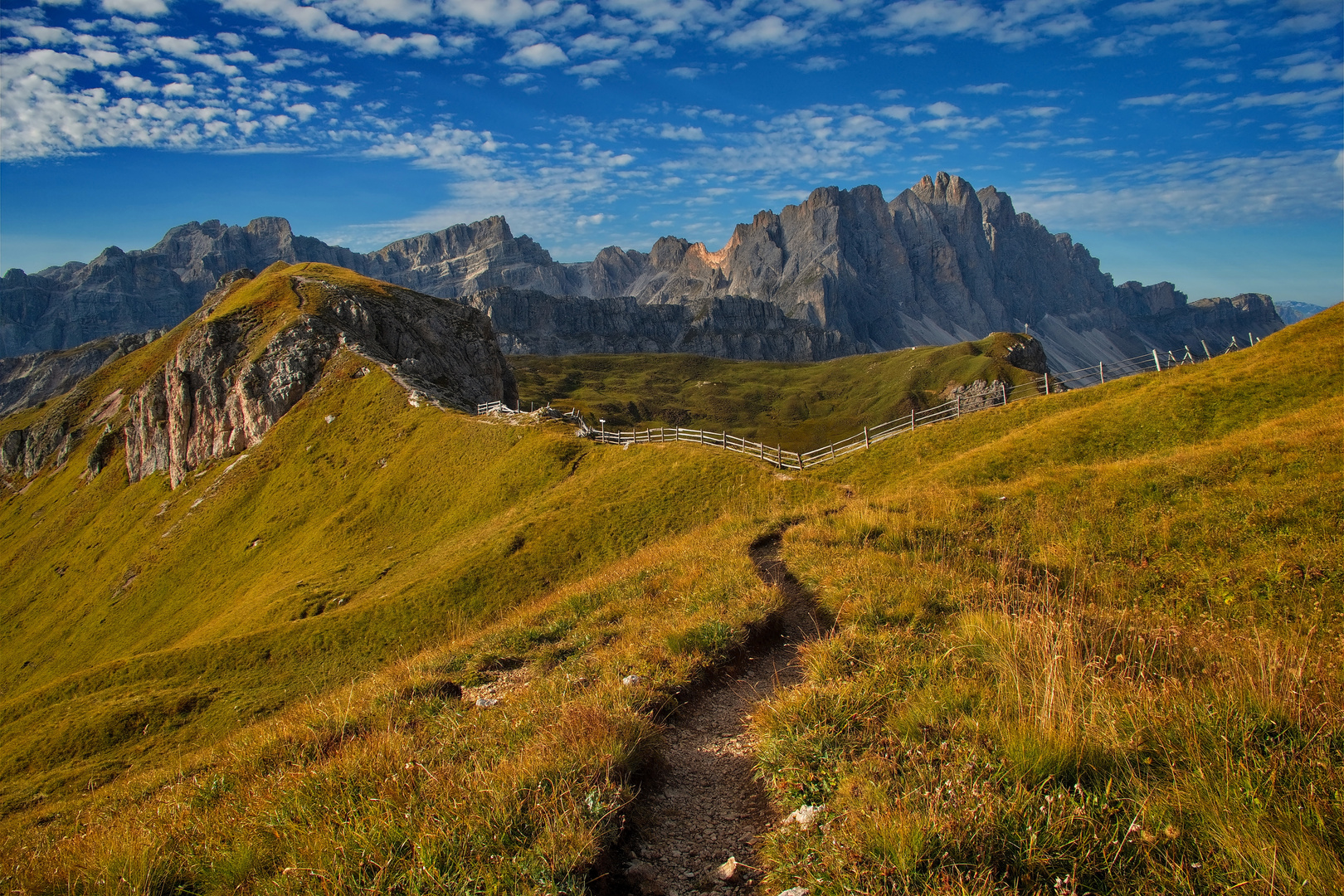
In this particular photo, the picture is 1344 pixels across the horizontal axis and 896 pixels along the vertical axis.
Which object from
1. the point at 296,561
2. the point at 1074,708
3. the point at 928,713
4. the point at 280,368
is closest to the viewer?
the point at 1074,708

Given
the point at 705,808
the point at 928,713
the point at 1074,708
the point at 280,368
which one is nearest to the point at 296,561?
the point at 280,368

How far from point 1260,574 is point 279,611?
47819 mm

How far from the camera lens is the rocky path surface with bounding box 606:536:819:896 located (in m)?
5.44

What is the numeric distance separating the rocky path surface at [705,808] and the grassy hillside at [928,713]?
35 centimetres

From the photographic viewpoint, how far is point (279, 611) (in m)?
40.8

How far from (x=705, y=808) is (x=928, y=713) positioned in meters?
2.52

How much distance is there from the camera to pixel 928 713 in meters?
6.43

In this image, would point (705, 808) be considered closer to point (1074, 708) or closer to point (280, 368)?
point (1074, 708)

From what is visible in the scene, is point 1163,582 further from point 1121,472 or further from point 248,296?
point 248,296

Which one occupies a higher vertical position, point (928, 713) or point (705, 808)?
point (928, 713)

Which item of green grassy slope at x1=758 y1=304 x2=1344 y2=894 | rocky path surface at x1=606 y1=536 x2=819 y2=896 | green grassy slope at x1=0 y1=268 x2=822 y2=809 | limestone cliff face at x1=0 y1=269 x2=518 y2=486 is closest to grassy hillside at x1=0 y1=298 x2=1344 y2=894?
green grassy slope at x1=758 y1=304 x2=1344 y2=894

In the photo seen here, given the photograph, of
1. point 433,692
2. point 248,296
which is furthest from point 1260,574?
point 248,296

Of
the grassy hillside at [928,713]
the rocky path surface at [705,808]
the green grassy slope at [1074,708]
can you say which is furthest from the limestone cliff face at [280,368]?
the rocky path surface at [705,808]

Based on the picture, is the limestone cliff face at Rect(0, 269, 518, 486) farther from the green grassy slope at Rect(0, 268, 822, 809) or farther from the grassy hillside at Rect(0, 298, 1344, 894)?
the grassy hillside at Rect(0, 298, 1344, 894)
